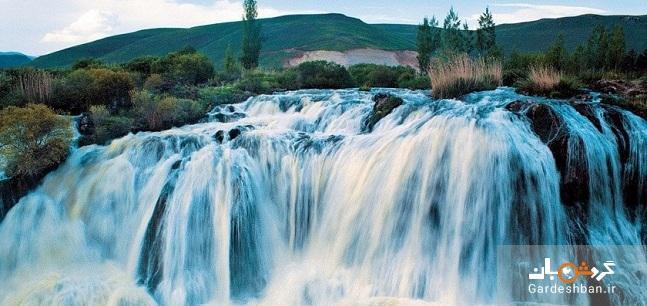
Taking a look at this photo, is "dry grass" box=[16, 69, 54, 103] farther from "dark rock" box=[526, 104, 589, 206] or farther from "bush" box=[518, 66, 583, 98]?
"bush" box=[518, 66, 583, 98]

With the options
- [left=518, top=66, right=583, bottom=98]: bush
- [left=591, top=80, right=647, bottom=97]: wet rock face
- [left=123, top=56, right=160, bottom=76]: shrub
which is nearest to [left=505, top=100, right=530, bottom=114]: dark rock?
[left=518, top=66, right=583, bottom=98]: bush

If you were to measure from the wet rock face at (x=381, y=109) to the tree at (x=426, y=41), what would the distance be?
20710mm

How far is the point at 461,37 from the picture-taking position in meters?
31.8

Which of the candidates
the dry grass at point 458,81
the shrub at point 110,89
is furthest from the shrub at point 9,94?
the dry grass at point 458,81

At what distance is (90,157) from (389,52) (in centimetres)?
7802

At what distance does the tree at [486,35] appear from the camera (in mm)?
29406

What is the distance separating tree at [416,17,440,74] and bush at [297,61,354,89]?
1150 centimetres

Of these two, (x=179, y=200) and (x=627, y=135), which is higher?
(x=627, y=135)

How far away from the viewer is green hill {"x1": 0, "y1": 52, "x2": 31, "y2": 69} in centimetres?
11094

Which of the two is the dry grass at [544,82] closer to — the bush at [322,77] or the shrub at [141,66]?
the bush at [322,77]

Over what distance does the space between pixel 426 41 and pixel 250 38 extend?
15.1m

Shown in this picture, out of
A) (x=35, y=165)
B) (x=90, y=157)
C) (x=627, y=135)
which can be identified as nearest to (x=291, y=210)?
(x=90, y=157)

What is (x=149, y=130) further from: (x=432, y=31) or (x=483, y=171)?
(x=432, y=31)

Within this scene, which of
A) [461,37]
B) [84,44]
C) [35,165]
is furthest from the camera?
[84,44]
